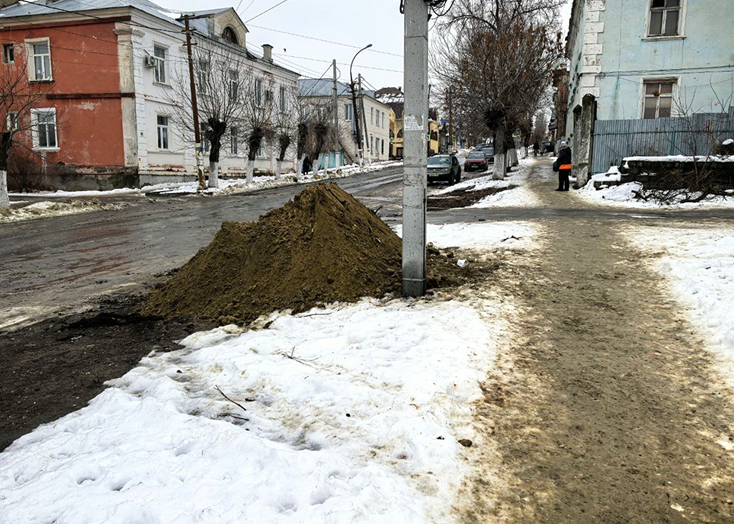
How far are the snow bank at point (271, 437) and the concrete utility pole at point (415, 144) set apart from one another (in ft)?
3.88

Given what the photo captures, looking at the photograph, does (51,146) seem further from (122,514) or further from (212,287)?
(122,514)

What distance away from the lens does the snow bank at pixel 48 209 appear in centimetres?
1562

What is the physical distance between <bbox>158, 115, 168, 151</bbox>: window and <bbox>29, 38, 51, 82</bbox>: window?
6.02 metres

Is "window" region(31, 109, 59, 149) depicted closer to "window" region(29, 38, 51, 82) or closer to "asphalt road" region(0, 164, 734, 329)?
"window" region(29, 38, 51, 82)

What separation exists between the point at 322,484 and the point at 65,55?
104 ft

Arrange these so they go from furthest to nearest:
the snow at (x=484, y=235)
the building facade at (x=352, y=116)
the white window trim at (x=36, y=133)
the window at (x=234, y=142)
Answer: the building facade at (x=352, y=116), the window at (x=234, y=142), the white window trim at (x=36, y=133), the snow at (x=484, y=235)

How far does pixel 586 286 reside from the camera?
6.55 metres

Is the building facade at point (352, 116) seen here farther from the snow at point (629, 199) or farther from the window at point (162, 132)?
the snow at point (629, 199)

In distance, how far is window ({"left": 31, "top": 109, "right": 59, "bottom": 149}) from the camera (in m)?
28.0

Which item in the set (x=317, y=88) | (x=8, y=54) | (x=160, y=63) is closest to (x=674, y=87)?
(x=160, y=63)

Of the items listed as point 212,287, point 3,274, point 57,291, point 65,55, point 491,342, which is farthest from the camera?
point 65,55

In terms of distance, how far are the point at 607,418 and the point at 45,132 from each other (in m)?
32.3

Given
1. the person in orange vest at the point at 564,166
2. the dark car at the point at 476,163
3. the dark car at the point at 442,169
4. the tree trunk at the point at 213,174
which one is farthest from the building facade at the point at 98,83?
the dark car at the point at 476,163

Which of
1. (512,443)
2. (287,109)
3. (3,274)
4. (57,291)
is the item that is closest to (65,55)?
(287,109)
